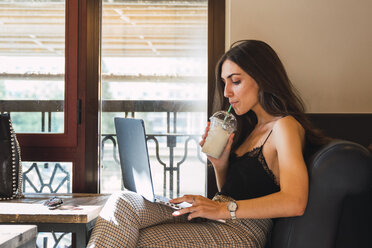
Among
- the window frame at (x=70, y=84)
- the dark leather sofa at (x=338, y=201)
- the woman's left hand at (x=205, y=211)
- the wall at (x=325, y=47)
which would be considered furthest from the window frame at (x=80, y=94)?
the dark leather sofa at (x=338, y=201)

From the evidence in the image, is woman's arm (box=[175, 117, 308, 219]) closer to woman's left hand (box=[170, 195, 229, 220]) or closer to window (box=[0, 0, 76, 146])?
woman's left hand (box=[170, 195, 229, 220])

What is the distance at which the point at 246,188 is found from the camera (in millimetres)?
1422

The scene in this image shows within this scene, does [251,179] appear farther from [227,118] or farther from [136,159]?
[136,159]

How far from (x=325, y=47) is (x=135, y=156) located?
1.29m

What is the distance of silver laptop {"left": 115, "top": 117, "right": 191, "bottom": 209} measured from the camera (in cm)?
137

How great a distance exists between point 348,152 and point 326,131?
0.76 m

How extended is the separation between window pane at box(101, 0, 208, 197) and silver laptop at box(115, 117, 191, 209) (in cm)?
64

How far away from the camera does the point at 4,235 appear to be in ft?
3.00

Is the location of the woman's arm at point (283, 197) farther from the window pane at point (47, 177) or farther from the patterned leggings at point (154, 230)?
the window pane at point (47, 177)

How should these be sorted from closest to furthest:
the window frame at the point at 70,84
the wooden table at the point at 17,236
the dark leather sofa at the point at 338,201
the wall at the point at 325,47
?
the wooden table at the point at 17,236
the dark leather sofa at the point at 338,201
the wall at the point at 325,47
the window frame at the point at 70,84

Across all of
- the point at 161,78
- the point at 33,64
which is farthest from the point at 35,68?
the point at 161,78

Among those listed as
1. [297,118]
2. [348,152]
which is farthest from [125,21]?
[348,152]

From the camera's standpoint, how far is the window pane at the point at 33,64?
2.28 meters

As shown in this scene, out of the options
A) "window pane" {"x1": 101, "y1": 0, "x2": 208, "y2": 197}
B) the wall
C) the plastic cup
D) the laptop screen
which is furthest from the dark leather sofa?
"window pane" {"x1": 101, "y1": 0, "x2": 208, "y2": 197}
